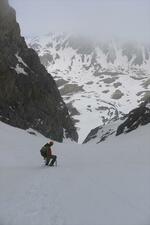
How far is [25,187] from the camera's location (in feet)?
69.6

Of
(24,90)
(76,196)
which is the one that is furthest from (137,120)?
(76,196)

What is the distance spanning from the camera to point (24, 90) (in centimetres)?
8144

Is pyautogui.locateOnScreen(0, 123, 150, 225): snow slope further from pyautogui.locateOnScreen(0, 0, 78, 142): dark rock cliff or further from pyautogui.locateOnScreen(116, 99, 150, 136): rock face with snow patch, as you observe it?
pyautogui.locateOnScreen(0, 0, 78, 142): dark rock cliff

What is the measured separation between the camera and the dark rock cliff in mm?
74938

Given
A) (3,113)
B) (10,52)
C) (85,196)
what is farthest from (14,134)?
(85,196)

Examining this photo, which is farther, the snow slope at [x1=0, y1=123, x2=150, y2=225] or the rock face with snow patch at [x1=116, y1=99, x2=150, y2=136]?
the rock face with snow patch at [x1=116, y1=99, x2=150, y2=136]

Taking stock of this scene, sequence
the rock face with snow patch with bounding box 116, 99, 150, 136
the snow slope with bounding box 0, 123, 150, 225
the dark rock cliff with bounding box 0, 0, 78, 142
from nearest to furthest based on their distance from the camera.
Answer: the snow slope with bounding box 0, 123, 150, 225, the rock face with snow patch with bounding box 116, 99, 150, 136, the dark rock cliff with bounding box 0, 0, 78, 142

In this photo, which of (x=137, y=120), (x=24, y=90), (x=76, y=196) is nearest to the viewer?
(x=76, y=196)

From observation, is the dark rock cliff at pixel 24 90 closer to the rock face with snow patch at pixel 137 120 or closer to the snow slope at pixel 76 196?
the rock face with snow patch at pixel 137 120

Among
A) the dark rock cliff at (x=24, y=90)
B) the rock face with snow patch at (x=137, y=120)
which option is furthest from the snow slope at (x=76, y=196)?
the dark rock cliff at (x=24, y=90)

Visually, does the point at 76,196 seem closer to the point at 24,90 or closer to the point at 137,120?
the point at 137,120

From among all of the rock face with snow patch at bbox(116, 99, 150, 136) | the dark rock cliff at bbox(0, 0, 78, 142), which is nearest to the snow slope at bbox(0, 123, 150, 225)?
the rock face with snow patch at bbox(116, 99, 150, 136)

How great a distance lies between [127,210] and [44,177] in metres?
7.19

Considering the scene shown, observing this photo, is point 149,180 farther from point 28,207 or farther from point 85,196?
point 28,207
